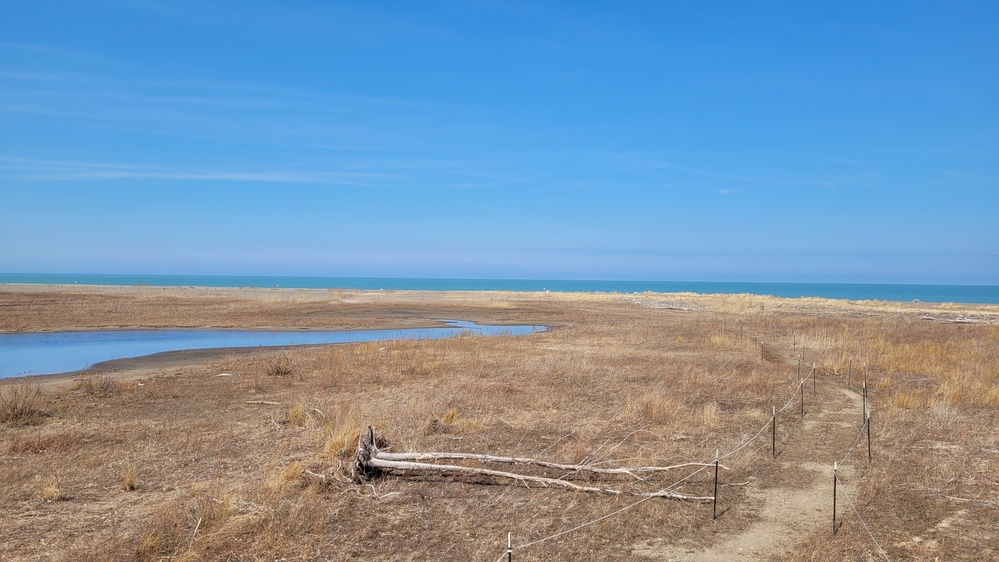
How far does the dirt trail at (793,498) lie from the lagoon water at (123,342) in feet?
70.8

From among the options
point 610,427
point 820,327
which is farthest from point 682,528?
point 820,327

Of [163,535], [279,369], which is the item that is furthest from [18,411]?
[163,535]

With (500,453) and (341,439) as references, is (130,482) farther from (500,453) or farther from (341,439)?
(500,453)

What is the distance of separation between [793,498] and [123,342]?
99.8ft

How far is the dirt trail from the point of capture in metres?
7.17

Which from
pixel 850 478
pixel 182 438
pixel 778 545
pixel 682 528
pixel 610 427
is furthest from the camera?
pixel 610 427

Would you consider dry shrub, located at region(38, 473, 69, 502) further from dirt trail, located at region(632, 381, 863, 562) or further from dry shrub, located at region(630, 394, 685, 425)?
dry shrub, located at region(630, 394, 685, 425)

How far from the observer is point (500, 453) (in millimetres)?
10977

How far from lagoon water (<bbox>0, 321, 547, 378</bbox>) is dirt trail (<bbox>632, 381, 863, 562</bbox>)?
21.6 metres

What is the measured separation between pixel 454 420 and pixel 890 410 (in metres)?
9.60

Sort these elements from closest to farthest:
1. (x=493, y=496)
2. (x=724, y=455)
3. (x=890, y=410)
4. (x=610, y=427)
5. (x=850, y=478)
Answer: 1. (x=493, y=496)
2. (x=850, y=478)
3. (x=724, y=455)
4. (x=610, y=427)
5. (x=890, y=410)

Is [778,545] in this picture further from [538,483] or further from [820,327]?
[820,327]

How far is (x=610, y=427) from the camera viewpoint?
41.9 feet

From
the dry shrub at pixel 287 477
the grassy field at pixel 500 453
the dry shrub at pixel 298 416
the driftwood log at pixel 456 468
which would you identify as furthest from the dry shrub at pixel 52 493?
the dry shrub at pixel 298 416
